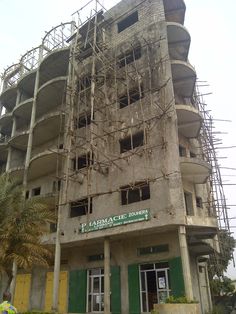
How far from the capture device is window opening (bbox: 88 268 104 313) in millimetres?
20078

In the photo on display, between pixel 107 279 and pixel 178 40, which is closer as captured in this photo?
pixel 107 279

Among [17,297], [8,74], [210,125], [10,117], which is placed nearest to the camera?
[17,297]

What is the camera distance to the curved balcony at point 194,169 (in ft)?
61.1

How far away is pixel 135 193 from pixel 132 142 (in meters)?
3.33

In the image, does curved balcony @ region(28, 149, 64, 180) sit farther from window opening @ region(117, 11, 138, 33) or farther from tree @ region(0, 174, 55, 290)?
window opening @ region(117, 11, 138, 33)

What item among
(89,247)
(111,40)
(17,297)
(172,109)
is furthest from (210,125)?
(17,297)

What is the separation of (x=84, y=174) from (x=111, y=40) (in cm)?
1177

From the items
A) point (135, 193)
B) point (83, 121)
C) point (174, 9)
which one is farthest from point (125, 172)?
point (174, 9)

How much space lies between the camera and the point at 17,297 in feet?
79.8

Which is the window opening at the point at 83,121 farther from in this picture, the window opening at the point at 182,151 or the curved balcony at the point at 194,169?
the curved balcony at the point at 194,169

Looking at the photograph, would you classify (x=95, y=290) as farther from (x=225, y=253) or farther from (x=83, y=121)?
(x=225, y=253)

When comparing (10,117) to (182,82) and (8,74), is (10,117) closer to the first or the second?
(8,74)

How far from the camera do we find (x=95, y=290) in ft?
68.2

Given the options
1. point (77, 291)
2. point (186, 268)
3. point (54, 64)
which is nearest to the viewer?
point (186, 268)
